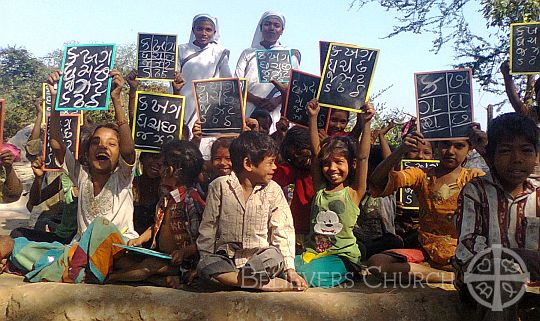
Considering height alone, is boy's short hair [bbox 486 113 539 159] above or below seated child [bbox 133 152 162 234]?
above

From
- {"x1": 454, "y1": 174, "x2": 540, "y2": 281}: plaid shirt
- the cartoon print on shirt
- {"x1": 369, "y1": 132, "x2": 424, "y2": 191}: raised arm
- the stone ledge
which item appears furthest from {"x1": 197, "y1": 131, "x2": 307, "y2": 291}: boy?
{"x1": 454, "y1": 174, "x2": 540, "y2": 281}: plaid shirt

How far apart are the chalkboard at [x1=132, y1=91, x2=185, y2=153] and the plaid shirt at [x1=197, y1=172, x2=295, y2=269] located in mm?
1471

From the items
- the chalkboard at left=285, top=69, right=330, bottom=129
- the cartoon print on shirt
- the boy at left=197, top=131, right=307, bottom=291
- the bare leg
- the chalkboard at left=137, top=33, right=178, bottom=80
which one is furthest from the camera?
the chalkboard at left=137, top=33, right=178, bottom=80

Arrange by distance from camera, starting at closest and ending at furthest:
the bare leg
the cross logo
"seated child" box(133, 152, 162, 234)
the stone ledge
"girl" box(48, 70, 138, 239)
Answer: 1. the cross logo
2. the stone ledge
3. the bare leg
4. "girl" box(48, 70, 138, 239)
5. "seated child" box(133, 152, 162, 234)

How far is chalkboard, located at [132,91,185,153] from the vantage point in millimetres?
4836

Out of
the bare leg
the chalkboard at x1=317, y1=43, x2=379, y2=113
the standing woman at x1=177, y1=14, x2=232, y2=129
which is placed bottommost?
the bare leg

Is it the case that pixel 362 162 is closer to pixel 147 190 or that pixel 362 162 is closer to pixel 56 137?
pixel 147 190

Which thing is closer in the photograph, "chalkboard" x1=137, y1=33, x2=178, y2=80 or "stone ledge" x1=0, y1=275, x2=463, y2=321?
"stone ledge" x1=0, y1=275, x2=463, y2=321

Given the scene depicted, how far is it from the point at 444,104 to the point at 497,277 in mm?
1846

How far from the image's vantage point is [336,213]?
3920 millimetres

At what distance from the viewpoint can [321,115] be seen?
16.7ft

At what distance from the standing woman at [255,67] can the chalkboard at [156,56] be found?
1093mm

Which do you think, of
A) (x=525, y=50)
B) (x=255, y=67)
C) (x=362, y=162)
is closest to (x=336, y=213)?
(x=362, y=162)

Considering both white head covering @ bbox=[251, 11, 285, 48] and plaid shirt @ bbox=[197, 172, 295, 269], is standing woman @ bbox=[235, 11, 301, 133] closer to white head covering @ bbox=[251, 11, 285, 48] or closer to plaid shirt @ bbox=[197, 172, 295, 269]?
white head covering @ bbox=[251, 11, 285, 48]
